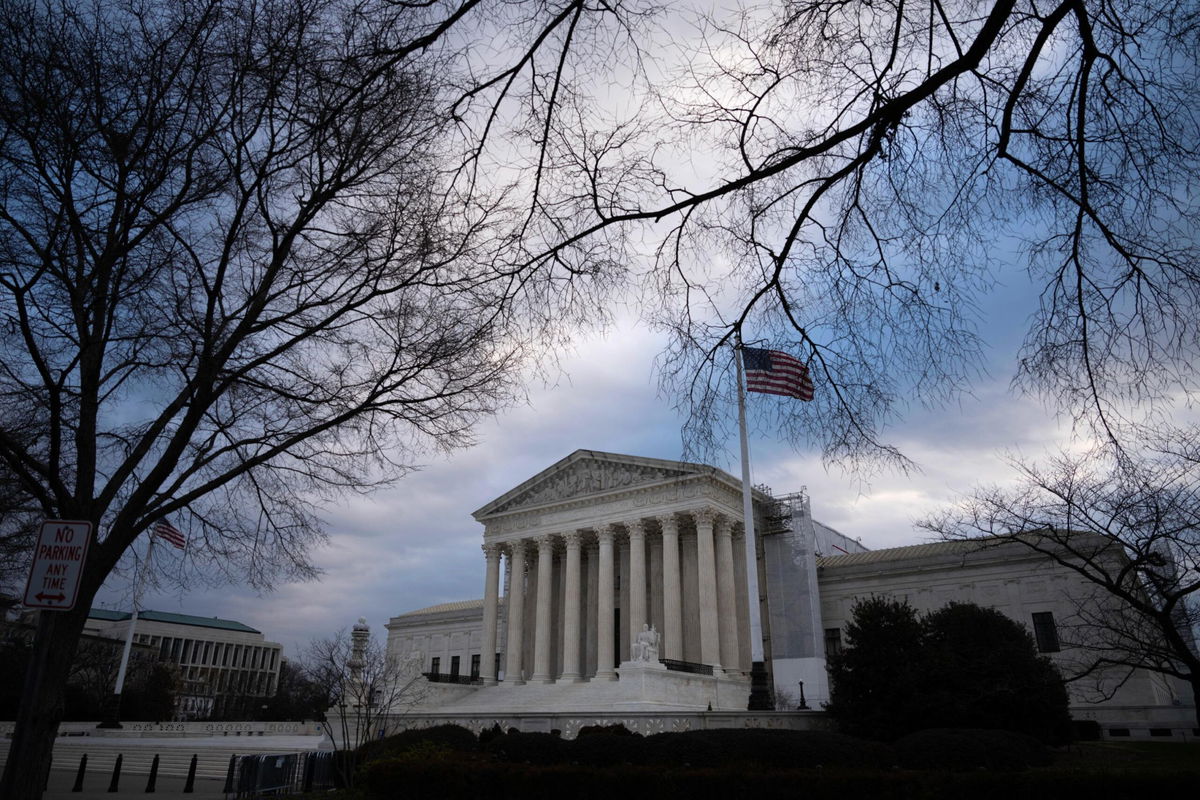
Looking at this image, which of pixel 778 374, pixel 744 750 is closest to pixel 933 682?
pixel 744 750

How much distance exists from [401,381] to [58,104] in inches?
185

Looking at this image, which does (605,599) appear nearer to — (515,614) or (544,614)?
(544,614)

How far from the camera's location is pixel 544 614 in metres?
46.2

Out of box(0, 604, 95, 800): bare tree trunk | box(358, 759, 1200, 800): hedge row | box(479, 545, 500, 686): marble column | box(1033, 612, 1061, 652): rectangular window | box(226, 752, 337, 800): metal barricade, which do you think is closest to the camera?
box(0, 604, 95, 800): bare tree trunk

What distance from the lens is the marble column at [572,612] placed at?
4281cm

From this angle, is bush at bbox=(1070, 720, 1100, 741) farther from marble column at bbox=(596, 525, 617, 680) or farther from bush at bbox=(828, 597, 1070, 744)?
marble column at bbox=(596, 525, 617, 680)

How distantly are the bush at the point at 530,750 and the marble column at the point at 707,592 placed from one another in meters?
24.5

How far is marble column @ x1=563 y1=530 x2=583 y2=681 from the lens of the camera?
4281 centimetres

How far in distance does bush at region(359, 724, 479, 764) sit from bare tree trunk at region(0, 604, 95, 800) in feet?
31.0

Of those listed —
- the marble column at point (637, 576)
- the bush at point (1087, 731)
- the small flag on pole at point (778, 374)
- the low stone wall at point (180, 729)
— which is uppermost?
the marble column at point (637, 576)

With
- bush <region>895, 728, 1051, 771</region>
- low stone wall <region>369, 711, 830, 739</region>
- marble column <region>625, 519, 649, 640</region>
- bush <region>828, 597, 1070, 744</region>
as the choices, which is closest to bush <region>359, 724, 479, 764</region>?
A: low stone wall <region>369, 711, 830, 739</region>

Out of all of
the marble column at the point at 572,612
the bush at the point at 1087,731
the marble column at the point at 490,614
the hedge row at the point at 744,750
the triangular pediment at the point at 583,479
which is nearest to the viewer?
the hedge row at the point at 744,750

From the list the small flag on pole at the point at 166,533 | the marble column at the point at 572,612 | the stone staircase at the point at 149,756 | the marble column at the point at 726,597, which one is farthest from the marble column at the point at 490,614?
the small flag on pole at the point at 166,533

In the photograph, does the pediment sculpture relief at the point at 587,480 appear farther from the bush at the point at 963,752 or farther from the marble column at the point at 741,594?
the bush at the point at 963,752
